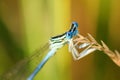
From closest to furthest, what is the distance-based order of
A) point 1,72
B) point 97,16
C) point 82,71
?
point 97,16 → point 82,71 → point 1,72

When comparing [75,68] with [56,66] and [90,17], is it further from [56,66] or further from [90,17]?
[90,17]

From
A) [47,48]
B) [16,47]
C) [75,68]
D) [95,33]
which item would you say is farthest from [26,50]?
[95,33]

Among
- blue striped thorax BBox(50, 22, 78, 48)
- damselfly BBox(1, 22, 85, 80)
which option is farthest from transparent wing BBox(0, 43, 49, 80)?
blue striped thorax BBox(50, 22, 78, 48)

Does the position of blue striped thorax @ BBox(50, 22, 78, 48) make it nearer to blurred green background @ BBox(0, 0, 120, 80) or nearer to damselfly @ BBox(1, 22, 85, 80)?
damselfly @ BBox(1, 22, 85, 80)

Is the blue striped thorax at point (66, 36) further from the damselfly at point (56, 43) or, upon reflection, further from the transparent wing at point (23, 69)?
the transparent wing at point (23, 69)

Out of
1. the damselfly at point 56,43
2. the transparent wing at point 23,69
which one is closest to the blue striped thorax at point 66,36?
the damselfly at point 56,43

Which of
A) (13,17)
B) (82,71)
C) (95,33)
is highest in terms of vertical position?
(13,17)

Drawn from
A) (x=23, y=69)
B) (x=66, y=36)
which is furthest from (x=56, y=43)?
(x=23, y=69)
